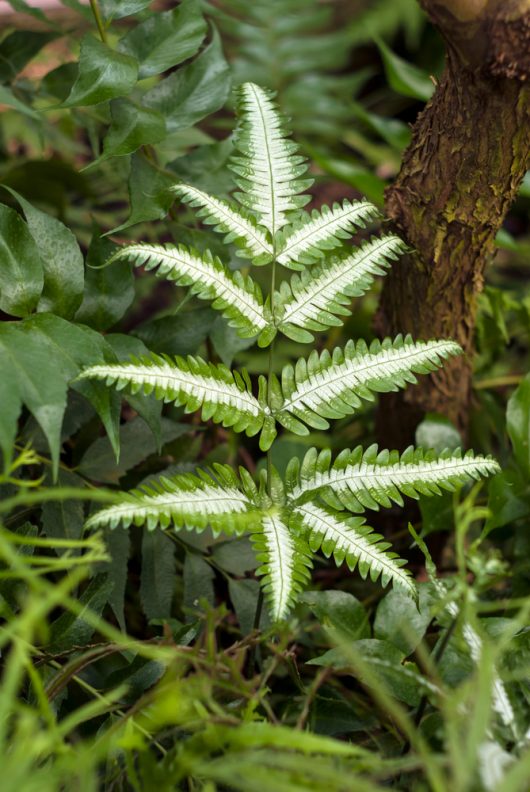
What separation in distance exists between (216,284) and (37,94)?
61cm

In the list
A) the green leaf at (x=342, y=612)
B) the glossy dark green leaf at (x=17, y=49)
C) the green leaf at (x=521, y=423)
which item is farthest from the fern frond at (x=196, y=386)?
the glossy dark green leaf at (x=17, y=49)

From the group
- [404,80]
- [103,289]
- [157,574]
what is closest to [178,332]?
[103,289]

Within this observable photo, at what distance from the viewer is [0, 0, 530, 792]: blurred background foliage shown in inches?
24.0

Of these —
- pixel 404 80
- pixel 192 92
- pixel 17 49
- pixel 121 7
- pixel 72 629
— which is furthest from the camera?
pixel 404 80

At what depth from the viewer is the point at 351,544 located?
31.1 inches

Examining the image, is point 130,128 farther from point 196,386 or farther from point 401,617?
point 401,617

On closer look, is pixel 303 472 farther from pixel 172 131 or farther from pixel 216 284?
pixel 172 131

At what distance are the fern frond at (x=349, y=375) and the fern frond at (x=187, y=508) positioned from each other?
0.39 ft

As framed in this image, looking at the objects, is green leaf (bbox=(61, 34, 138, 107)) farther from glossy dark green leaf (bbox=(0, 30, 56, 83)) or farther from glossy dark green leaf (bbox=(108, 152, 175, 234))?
glossy dark green leaf (bbox=(0, 30, 56, 83))

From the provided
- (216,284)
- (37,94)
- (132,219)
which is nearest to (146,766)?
(216,284)

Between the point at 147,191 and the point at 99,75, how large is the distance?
0.15m

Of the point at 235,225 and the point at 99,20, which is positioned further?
the point at 99,20

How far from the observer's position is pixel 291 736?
58cm

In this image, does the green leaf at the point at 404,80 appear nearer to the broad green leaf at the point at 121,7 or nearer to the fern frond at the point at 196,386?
the broad green leaf at the point at 121,7
